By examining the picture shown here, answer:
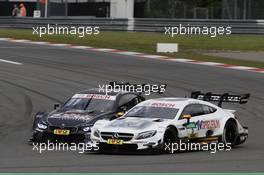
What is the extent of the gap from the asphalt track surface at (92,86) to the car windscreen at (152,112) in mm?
1097

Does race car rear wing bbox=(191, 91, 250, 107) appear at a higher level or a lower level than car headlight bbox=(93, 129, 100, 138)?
higher

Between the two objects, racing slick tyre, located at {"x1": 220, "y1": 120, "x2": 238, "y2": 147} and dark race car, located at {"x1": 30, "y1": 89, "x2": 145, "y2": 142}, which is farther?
dark race car, located at {"x1": 30, "y1": 89, "x2": 145, "y2": 142}

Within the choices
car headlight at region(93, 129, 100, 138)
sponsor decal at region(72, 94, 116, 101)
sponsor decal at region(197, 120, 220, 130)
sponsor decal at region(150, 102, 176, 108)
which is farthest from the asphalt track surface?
sponsor decal at region(72, 94, 116, 101)

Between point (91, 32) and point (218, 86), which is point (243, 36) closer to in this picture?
point (91, 32)

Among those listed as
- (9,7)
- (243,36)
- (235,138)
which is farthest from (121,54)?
(9,7)

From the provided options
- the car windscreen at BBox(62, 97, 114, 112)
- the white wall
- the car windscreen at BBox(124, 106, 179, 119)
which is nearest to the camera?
the car windscreen at BBox(124, 106, 179, 119)

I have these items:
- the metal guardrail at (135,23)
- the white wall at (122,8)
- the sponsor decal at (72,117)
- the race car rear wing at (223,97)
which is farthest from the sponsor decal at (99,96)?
the white wall at (122,8)

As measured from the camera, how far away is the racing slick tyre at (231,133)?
18.7 m

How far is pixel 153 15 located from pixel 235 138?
3991cm

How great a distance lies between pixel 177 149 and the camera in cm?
1739

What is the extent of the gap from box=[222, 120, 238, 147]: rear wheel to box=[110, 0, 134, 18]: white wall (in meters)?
46.0

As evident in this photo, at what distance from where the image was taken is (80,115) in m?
19.3

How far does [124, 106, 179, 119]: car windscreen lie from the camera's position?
17812 millimetres

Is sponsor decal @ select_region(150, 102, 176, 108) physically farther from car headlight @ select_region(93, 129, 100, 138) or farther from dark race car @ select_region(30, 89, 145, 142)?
car headlight @ select_region(93, 129, 100, 138)
